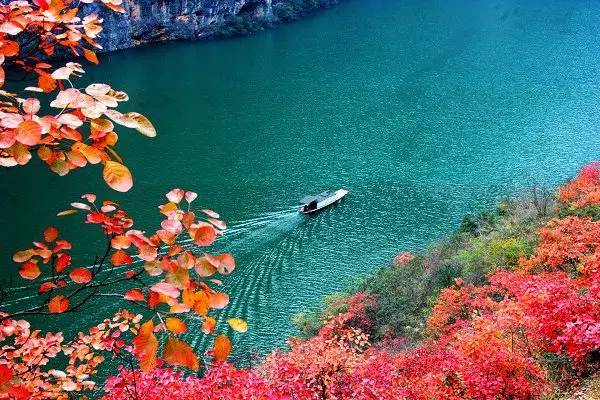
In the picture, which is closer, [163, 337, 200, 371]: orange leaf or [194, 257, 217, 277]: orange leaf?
[163, 337, 200, 371]: orange leaf

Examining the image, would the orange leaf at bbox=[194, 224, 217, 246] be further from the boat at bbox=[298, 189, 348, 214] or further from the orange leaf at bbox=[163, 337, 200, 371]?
the boat at bbox=[298, 189, 348, 214]

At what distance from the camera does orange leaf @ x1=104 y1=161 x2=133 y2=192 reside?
231cm

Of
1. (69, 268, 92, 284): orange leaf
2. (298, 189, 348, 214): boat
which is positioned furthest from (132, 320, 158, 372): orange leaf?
(298, 189, 348, 214): boat

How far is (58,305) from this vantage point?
2887 millimetres

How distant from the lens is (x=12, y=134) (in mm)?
2146

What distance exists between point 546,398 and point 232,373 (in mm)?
5770

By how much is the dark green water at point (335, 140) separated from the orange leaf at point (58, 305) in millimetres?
17790

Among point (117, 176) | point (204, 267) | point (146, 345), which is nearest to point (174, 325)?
point (146, 345)

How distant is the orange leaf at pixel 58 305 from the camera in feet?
9.37

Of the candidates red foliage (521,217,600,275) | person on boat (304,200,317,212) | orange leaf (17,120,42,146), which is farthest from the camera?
person on boat (304,200,317,212)

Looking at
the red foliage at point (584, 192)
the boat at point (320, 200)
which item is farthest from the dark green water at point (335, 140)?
the red foliage at point (584, 192)

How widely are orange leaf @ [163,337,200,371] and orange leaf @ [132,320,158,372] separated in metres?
0.06

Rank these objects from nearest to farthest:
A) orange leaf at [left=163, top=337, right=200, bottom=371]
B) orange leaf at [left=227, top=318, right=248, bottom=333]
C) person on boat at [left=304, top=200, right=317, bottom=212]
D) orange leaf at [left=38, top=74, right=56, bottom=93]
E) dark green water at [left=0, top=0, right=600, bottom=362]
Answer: orange leaf at [left=163, top=337, right=200, bottom=371] < orange leaf at [left=227, top=318, right=248, bottom=333] < orange leaf at [left=38, top=74, right=56, bottom=93] < dark green water at [left=0, top=0, right=600, bottom=362] < person on boat at [left=304, top=200, right=317, bottom=212]

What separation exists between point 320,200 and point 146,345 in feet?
88.0
